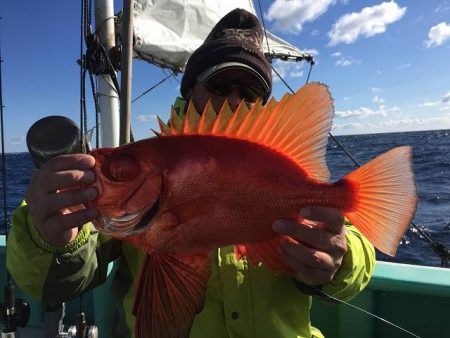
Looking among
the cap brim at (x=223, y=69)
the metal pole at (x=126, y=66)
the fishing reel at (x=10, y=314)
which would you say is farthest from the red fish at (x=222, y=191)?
the fishing reel at (x=10, y=314)

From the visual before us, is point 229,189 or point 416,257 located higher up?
point 229,189

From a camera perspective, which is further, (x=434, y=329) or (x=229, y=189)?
(x=434, y=329)

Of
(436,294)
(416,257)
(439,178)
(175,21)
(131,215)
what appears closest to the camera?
(131,215)

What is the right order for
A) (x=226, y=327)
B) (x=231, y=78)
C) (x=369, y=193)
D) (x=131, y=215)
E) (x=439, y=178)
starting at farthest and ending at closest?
(x=439, y=178) < (x=231, y=78) < (x=226, y=327) < (x=369, y=193) < (x=131, y=215)

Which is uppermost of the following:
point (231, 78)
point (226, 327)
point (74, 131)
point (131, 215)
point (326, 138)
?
point (231, 78)

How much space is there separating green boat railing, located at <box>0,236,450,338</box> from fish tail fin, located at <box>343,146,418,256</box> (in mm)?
1579

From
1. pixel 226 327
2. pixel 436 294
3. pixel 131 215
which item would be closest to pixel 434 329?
pixel 436 294

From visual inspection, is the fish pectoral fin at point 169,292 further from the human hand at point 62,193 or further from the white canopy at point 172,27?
the white canopy at point 172,27

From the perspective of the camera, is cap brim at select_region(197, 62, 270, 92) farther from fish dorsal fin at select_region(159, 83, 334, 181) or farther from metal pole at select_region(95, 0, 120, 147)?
metal pole at select_region(95, 0, 120, 147)

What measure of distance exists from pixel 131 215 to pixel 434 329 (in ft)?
7.97

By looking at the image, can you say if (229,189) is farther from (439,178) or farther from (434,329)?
(439,178)

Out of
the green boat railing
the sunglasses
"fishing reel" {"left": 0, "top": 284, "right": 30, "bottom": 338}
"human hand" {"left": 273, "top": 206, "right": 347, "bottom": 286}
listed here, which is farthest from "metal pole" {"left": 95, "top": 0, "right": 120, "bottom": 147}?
"human hand" {"left": 273, "top": 206, "right": 347, "bottom": 286}

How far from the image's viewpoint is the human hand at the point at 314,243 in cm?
119

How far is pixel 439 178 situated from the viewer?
18.3 m
